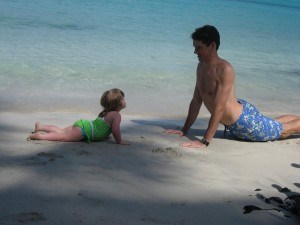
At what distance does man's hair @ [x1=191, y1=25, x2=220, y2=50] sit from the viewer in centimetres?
490

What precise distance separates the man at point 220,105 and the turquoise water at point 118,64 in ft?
6.96

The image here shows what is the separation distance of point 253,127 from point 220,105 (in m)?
0.58

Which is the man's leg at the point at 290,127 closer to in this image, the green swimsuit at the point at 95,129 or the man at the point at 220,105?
the man at the point at 220,105

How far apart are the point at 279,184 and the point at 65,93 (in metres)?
4.79

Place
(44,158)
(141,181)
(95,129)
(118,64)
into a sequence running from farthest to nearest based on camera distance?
(118,64), (95,129), (44,158), (141,181)

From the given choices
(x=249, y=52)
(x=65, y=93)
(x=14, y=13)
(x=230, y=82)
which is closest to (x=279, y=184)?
(x=230, y=82)

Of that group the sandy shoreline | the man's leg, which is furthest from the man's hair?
the man's leg

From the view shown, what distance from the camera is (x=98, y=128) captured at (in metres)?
4.87

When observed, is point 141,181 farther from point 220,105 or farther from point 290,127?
point 290,127

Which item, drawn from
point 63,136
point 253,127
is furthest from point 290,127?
point 63,136

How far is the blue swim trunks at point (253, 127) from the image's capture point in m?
5.45

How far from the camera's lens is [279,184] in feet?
12.9

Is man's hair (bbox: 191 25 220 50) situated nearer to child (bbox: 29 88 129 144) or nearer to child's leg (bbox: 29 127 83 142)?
child (bbox: 29 88 129 144)

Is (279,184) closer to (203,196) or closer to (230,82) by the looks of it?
(203,196)
